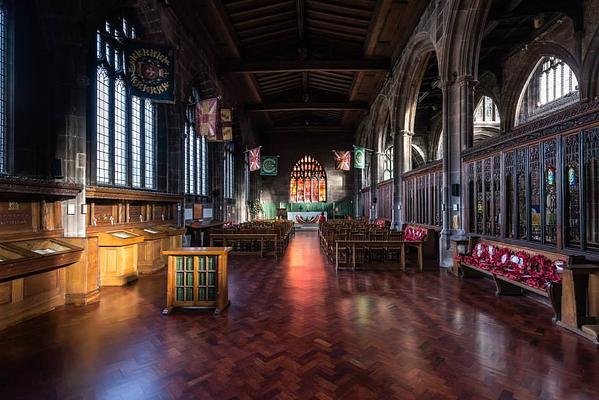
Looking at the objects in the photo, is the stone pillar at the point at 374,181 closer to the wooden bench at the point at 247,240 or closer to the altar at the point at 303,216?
the altar at the point at 303,216

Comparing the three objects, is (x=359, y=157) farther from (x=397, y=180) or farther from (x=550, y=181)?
(x=550, y=181)

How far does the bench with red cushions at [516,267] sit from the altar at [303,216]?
19554mm

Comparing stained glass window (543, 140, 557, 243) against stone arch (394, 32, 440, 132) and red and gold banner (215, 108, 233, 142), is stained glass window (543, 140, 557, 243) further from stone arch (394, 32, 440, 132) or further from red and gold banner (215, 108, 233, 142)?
red and gold banner (215, 108, 233, 142)

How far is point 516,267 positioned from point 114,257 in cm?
779

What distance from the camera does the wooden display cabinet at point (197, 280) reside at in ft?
15.6

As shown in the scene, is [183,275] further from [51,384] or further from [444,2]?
[444,2]

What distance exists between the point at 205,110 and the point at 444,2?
795 centimetres

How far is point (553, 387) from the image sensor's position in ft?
8.96

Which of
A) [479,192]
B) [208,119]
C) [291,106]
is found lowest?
[479,192]

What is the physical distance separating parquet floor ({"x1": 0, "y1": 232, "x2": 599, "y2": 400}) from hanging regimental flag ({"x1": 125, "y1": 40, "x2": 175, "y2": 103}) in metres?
4.33

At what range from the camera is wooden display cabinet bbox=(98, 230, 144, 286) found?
6219mm

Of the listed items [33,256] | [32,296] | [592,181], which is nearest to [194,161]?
[32,296]

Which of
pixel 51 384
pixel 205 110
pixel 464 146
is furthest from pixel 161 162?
pixel 464 146

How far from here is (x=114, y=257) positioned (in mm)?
6414
